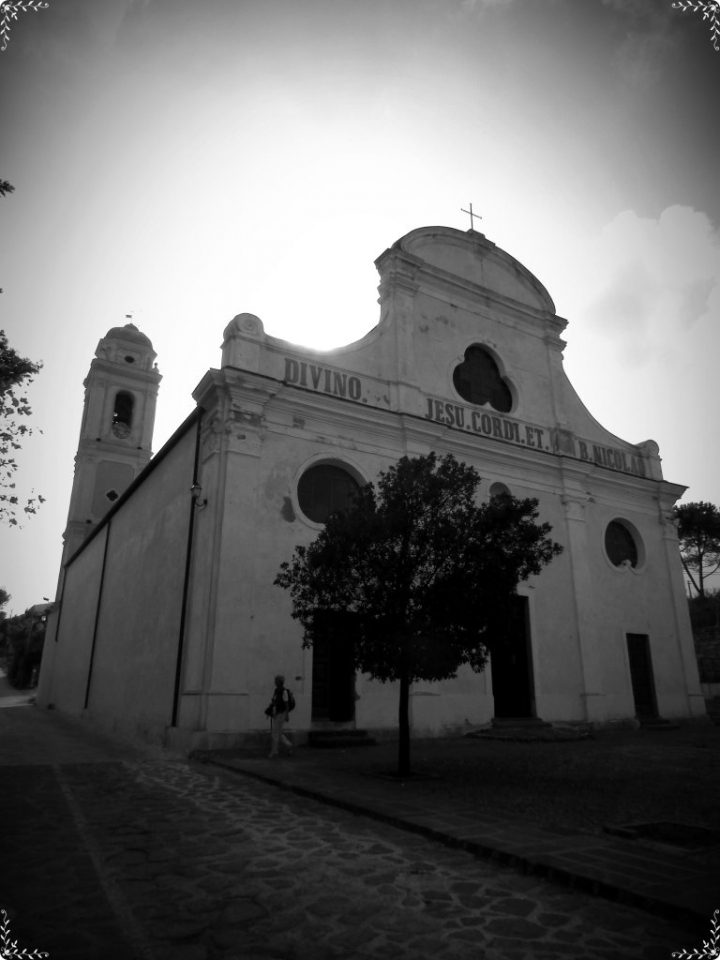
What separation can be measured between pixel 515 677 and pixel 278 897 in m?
14.0

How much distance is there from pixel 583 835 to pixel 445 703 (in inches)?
386

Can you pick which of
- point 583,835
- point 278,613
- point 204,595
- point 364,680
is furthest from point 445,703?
point 583,835

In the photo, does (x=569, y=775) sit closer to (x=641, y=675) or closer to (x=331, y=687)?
(x=331, y=687)

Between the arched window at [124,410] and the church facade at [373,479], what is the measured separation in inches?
419

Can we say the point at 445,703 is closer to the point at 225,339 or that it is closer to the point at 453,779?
the point at 453,779

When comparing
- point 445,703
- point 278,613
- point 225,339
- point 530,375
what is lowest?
point 445,703

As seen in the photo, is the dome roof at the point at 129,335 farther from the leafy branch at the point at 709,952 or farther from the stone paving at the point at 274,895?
the leafy branch at the point at 709,952

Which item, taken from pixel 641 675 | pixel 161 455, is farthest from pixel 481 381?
pixel 641 675

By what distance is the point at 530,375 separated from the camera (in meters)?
20.3

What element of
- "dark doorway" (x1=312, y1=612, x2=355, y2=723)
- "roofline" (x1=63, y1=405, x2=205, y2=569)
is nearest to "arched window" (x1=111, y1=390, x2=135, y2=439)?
"roofline" (x1=63, y1=405, x2=205, y2=569)

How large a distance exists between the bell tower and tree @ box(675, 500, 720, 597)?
117 feet

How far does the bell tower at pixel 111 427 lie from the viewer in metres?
32.2

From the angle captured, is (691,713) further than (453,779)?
Yes

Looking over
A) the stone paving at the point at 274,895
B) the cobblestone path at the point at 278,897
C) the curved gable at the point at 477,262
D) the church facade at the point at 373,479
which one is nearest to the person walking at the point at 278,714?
the church facade at the point at 373,479
